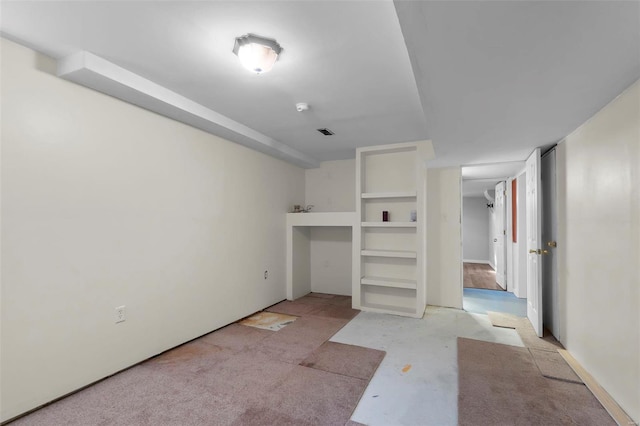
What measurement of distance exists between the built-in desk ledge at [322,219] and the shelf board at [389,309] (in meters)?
1.23

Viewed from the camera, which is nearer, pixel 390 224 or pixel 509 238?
pixel 390 224

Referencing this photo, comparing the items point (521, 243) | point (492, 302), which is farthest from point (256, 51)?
point (521, 243)

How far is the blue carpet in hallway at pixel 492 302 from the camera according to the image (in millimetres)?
4246

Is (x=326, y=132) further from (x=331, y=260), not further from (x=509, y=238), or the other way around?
(x=509, y=238)

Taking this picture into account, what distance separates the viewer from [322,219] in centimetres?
464

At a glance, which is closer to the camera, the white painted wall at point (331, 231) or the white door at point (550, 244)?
the white door at point (550, 244)

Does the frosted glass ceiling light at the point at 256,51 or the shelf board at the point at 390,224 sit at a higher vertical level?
the frosted glass ceiling light at the point at 256,51

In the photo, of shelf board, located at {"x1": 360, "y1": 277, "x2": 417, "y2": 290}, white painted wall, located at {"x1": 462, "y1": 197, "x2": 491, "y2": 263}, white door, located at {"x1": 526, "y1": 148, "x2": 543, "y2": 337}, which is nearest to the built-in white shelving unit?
shelf board, located at {"x1": 360, "y1": 277, "x2": 417, "y2": 290}

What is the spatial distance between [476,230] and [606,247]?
8062 mm

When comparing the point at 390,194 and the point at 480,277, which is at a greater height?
the point at 390,194

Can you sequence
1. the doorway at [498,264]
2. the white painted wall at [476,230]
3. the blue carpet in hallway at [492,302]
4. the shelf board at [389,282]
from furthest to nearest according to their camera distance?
the white painted wall at [476,230] → the doorway at [498,264] → the blue carpet in hallway at [492,302] → the shelf board at [389,282]

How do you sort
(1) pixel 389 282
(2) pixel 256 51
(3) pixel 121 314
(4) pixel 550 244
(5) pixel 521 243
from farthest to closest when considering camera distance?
(5) pixel 521 243 → (1) pixel 389 282 → (4) pixel 550 244 → (3) pixel 121 314 → (2) pixel 256 51

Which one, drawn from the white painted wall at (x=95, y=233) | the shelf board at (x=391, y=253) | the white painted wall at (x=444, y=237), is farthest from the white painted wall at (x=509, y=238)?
the white painted wall at (x=95, y=233)

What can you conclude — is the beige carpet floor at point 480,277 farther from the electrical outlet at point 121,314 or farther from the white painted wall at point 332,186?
the electrical outlet at point 121,314
